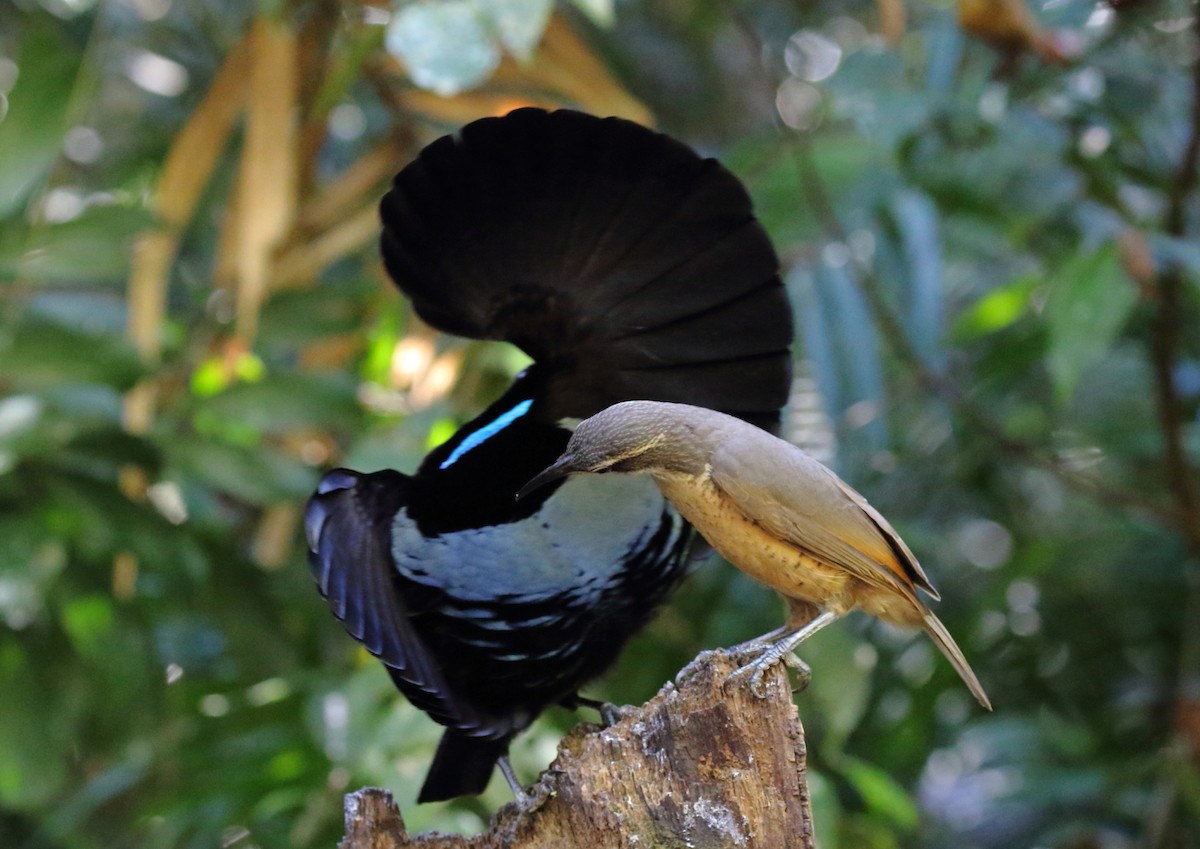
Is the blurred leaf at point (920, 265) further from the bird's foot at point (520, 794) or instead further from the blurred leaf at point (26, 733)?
the blurred leaf at point (26, 733)

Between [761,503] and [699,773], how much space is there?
0.28m

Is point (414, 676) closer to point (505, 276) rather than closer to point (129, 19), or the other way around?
point (505, 276)

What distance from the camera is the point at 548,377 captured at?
166 cm

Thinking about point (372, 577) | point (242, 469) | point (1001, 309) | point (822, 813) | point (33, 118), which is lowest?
point (822, 813)

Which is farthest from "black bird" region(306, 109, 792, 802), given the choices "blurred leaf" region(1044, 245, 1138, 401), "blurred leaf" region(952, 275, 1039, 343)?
"blurred leaf" region(952, 275, 1039, 343)

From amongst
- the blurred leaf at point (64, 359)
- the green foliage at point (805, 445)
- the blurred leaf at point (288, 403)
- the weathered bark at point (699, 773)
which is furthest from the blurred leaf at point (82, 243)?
the weathered bark at point (699, 773)

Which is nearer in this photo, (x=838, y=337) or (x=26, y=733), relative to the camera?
(x=26, y=733)

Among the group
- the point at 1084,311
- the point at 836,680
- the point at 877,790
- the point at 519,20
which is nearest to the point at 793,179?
the point at 1084,311

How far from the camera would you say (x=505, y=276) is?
65.6 inches

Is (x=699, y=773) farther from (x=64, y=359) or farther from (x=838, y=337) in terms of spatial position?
(x=64, y=359)

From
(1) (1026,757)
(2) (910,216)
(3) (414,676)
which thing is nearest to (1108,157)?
(2) (910,216)

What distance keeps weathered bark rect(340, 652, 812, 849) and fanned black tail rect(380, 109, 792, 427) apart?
0.42 metres

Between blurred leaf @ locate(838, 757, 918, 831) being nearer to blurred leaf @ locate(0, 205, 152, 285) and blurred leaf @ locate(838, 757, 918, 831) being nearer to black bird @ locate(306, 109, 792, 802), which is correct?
black bird @ locate(306, 109, 792, 802)

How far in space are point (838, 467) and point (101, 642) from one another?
1.62 metres
